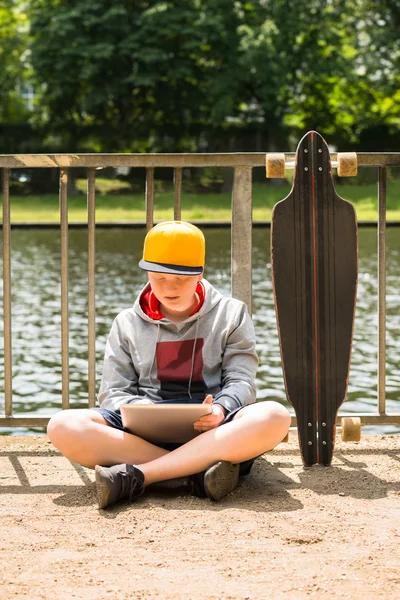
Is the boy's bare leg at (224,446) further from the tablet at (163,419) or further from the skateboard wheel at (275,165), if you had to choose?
the skateboard wheel at (275,165)

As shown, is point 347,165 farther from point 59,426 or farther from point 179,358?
point 59,426

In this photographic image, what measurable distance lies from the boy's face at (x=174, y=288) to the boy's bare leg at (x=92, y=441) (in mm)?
532

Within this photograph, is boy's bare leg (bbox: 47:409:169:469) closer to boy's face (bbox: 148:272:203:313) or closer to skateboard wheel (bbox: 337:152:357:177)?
boy's face (bbox: 148:272:203:313)

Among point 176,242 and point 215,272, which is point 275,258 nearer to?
point 176,242

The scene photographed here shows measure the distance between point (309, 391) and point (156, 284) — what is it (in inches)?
32.4

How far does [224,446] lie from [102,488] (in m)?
0.48

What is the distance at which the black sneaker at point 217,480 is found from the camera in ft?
12.6

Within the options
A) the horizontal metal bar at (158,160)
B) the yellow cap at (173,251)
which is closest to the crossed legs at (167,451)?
the yellow cap at (173,251)

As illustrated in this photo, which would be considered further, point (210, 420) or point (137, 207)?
point (137, 207)

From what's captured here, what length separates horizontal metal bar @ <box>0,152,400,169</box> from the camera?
4523 mm

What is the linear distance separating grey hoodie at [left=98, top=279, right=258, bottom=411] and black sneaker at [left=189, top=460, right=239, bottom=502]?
0.32 meters

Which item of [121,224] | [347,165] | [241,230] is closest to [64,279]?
[241,230]

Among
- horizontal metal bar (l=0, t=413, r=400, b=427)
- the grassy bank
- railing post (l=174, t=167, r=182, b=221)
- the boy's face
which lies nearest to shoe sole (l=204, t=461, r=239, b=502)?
the boy's face

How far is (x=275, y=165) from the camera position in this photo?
4375 mm
